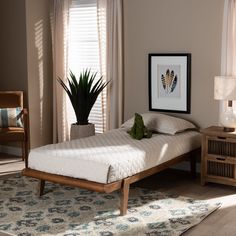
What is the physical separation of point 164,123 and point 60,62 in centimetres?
181

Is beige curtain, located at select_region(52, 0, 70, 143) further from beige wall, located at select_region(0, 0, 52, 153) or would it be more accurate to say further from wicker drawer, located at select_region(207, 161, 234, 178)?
wicker drawer, located at select_region(207, 161, 234, 178)

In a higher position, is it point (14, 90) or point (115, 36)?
point (115, 36)

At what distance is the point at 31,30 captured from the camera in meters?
5.55

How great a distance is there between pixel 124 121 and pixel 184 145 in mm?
1112

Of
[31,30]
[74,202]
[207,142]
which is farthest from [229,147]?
[31,30]

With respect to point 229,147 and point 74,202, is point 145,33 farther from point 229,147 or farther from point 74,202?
point 74,202

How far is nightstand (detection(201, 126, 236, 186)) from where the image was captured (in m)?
4.21

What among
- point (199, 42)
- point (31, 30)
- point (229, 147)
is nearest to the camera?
point (229, 147)

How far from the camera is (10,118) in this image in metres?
5.27

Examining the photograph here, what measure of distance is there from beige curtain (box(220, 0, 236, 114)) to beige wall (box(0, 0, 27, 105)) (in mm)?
2453

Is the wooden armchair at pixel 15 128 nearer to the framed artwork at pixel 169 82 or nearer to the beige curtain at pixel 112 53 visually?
the beige curtain at pixel 112 53

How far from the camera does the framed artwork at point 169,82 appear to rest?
484cm

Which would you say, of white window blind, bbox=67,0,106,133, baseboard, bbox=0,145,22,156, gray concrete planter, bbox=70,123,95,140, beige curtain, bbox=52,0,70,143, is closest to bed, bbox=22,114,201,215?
gray concrete planter, bbox=70,123,95,140

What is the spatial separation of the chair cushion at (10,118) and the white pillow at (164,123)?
137 centimetres
